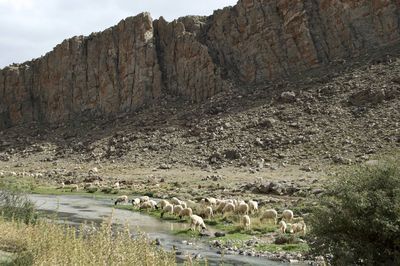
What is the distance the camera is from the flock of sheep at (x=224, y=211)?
92.2ft

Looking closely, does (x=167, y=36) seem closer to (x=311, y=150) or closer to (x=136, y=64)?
(x=136, y=64)

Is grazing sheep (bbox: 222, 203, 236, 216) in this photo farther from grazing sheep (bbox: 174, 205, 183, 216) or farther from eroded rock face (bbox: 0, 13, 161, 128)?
eroded rock face (bbox: 0, 13, 161, 128)

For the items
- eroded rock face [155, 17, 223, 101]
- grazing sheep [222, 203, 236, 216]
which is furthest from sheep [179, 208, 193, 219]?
eroded rock face [155, 17, 223, 101]

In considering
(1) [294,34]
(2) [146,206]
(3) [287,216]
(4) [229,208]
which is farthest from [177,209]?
(1) [294,34]

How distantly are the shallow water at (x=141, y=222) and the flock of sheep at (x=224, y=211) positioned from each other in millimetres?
1306

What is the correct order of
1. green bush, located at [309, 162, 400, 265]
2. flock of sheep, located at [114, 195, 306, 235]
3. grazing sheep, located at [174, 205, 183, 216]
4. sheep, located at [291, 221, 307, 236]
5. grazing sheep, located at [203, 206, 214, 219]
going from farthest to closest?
grazing sheep, located at [174, 205, 183, 216]
grazing sheep, located at [203, 206, 214, 219]
flock of sheep, located at [114, 195, 306, 235]
sheep, located at [291, 221, 307, 236]
green bush, located at [309, 162, 400, 265]

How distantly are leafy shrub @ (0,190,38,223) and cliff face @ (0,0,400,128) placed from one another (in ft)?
200

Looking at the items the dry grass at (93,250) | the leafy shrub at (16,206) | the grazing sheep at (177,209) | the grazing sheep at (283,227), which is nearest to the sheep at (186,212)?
the grazing sheep at (177,209)

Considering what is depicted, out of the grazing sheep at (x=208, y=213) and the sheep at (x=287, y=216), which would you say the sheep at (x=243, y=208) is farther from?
the sheep at (x=287, y=216)

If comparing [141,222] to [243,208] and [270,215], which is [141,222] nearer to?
[243,208]

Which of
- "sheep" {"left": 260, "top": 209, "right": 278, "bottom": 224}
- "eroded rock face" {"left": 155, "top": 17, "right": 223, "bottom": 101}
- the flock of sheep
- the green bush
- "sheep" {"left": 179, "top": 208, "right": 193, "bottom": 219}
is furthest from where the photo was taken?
"eroded rock face" {"left": 155, "top": 17, "right": 223, "bottom": 101}

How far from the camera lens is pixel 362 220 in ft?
50.9

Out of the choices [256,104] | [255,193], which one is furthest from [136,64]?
[255,193]

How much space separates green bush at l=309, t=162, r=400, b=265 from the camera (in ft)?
49.8
